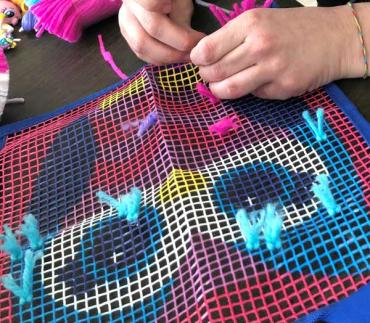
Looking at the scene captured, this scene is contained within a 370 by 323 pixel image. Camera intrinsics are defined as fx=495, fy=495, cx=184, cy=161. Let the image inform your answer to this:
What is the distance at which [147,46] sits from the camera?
0.59 m

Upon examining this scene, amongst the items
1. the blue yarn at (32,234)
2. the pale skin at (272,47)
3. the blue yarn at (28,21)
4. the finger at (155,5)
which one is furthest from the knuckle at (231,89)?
the blue yarn at (28,21)

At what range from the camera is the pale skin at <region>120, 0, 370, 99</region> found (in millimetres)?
525

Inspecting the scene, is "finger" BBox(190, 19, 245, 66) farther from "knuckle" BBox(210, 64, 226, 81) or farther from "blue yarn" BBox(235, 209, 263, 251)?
"blue yarn" BBox(235, 209, 263, 251)

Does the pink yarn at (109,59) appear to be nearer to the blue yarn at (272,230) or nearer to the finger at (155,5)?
the finger at (155,5)

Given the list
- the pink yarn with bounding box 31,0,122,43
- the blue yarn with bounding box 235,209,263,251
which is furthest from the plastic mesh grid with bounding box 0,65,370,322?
the pink yarn with bounding box 31,0,122,43

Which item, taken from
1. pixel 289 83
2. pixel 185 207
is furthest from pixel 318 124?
pixel 185 207

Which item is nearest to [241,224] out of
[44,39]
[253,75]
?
[253,75]

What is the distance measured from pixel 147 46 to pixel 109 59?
0.40 ft

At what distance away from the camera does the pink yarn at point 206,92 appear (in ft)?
1.91

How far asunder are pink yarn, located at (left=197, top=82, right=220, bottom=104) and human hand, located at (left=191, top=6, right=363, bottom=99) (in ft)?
0.05

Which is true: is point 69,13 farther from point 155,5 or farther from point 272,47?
point 272,47

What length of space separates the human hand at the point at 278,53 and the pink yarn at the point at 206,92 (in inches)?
0.6

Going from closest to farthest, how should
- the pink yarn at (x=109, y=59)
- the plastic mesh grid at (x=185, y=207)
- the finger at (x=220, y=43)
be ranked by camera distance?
the plastic mesh grid at (x=185, y=207) → the finger at (x=220, y=43) → the pink yarn at (x=109, y=59)

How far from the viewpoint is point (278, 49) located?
527 millimetres
